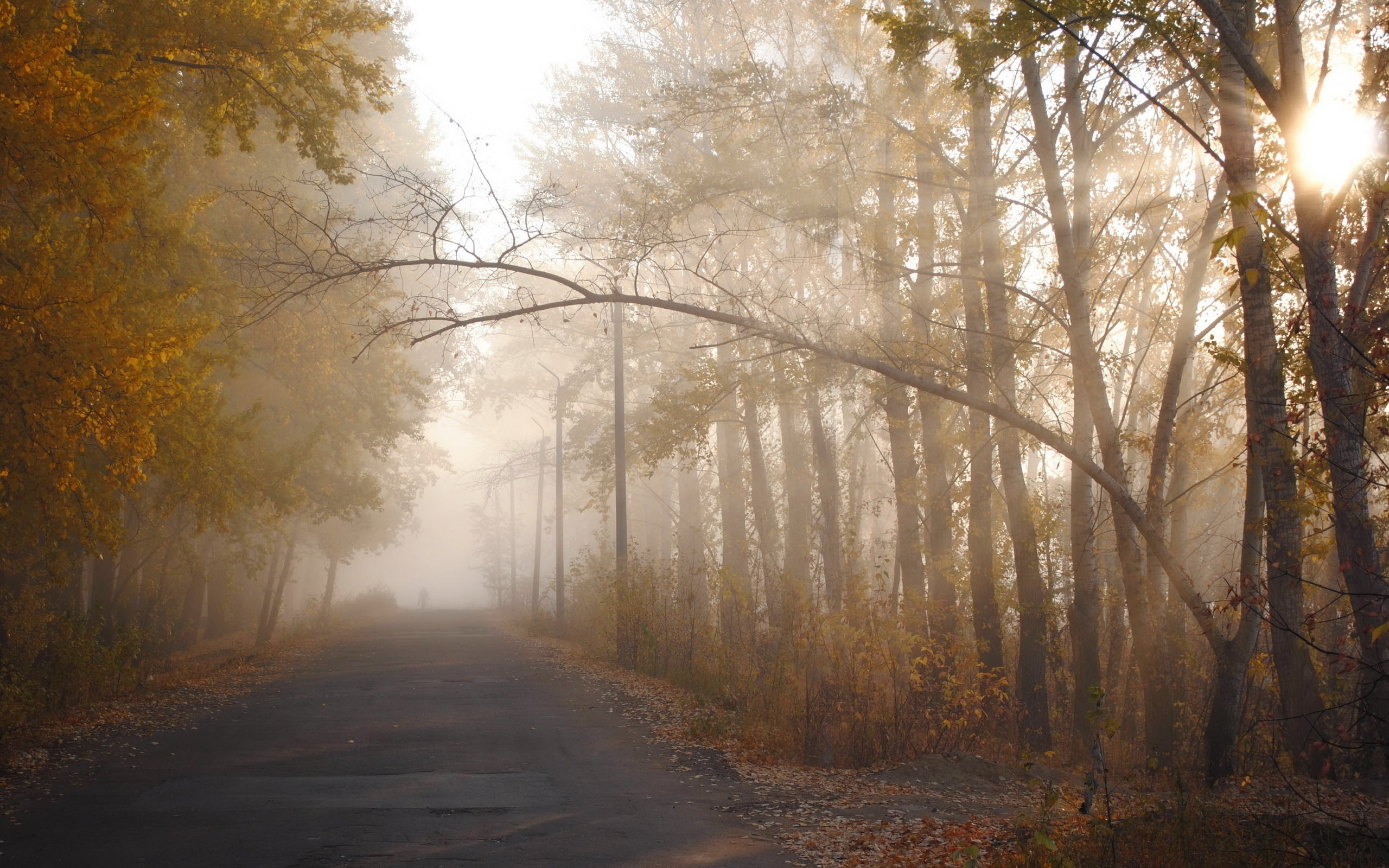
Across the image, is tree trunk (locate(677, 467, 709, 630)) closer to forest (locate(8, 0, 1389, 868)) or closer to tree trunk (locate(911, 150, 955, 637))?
forest (locate(8, 0, 1389, 868))

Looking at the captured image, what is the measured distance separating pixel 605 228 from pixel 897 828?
54.1 ft

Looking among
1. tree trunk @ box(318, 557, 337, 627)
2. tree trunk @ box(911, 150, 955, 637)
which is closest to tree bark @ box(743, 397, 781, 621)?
tree trunk @ box(911, 150, 955, 637)

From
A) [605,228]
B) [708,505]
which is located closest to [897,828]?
[605,228]

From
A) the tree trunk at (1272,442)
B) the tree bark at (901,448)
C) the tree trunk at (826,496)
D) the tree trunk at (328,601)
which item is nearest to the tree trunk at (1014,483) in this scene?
the tree bark at (901,448)

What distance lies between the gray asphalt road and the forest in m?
1.81

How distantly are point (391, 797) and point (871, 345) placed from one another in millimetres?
7535

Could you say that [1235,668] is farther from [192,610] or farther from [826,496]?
[192,610]

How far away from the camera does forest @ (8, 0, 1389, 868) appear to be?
8.13 m

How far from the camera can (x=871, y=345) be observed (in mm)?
→ 11820

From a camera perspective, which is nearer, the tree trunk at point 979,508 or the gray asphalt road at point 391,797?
the gray asphalt road at point 391,797

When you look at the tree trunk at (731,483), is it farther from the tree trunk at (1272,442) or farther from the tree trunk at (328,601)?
the tree trunk at (328,601)

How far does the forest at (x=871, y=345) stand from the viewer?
8133 millimetres

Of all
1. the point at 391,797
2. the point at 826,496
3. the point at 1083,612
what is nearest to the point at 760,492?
the point at 826,496

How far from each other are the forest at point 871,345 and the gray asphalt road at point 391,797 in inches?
71.3
